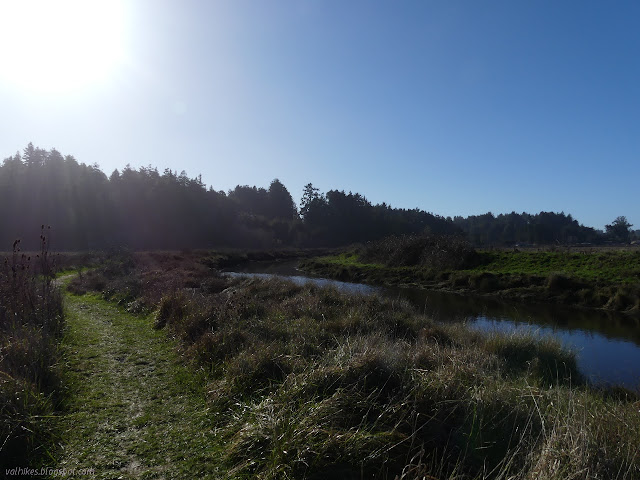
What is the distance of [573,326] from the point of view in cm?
1557

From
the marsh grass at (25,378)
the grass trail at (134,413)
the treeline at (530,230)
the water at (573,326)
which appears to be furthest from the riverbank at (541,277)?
the treeline at (530,230)

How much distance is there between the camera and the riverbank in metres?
19.6

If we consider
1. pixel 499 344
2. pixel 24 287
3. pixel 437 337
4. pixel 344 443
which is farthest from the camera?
pixel 437 337

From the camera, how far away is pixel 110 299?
13.5 metres

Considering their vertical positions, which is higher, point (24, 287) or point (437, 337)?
point (24, 287)

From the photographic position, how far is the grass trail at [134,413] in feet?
12.1

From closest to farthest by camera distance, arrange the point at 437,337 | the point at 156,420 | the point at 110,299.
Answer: the point at 156,420 < the point at 437,337 < the point at 110,299

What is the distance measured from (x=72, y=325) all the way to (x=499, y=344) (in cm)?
968

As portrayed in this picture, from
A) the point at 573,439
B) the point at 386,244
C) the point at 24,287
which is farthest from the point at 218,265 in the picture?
the point at 573,439

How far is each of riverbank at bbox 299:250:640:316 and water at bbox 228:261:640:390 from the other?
1.43m

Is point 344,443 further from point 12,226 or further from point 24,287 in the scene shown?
point 12,226

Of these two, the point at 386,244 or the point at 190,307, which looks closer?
the point at 190,307

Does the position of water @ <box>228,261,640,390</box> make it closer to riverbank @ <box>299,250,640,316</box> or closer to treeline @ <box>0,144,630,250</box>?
riverbank @ <box>299,250,640,316</box>

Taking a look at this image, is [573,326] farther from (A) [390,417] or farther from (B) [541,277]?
(A) [390,417]
